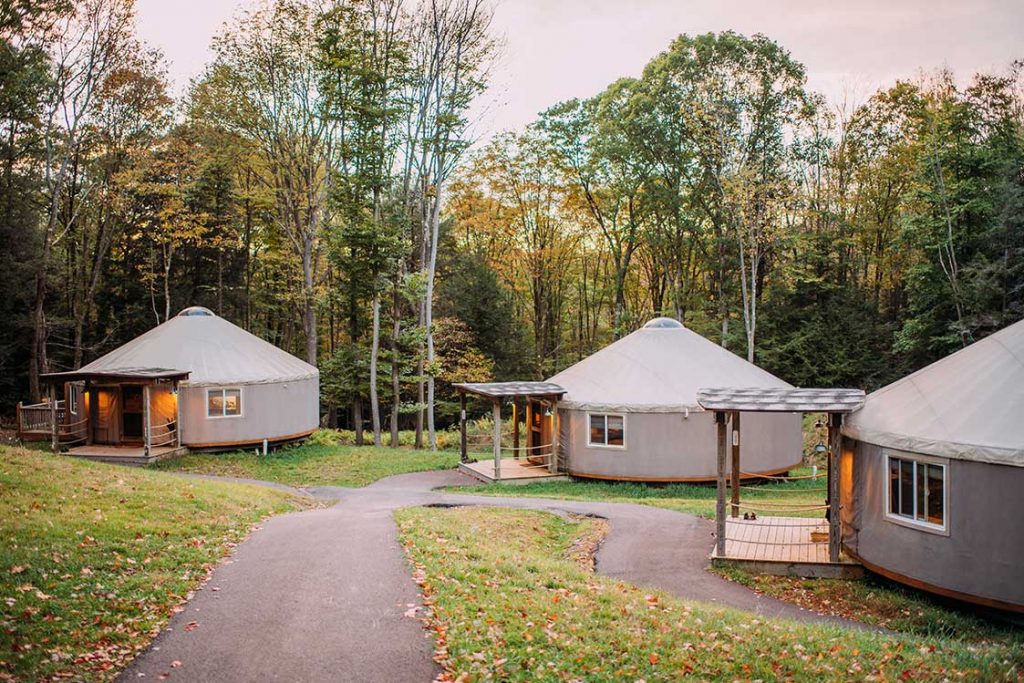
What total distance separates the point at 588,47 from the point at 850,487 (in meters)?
19.5

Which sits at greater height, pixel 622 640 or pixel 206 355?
pixel 206 355

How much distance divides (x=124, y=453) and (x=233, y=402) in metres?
2.96

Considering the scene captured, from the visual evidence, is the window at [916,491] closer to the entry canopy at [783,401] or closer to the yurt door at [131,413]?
the entry canopy at [783,401]

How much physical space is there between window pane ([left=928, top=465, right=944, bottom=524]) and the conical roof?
1675cm

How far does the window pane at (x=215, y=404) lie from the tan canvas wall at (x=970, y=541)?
54.4ft

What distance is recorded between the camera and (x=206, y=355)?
20.7 metres

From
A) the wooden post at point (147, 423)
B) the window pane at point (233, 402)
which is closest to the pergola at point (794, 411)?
the window pane at point (233, 402)

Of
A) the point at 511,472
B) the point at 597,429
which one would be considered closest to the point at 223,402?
the point at 511,472

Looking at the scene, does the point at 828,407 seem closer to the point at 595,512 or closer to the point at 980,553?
the point at 980,553

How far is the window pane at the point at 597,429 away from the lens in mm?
17266

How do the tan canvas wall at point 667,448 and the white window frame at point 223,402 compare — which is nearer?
the tan canvas wall at point 667,448

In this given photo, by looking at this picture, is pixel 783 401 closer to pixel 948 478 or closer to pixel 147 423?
pixel 948 478

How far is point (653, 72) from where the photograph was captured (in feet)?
82.9

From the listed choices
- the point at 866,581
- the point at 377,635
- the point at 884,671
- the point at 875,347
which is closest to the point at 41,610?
the point at 377,635
